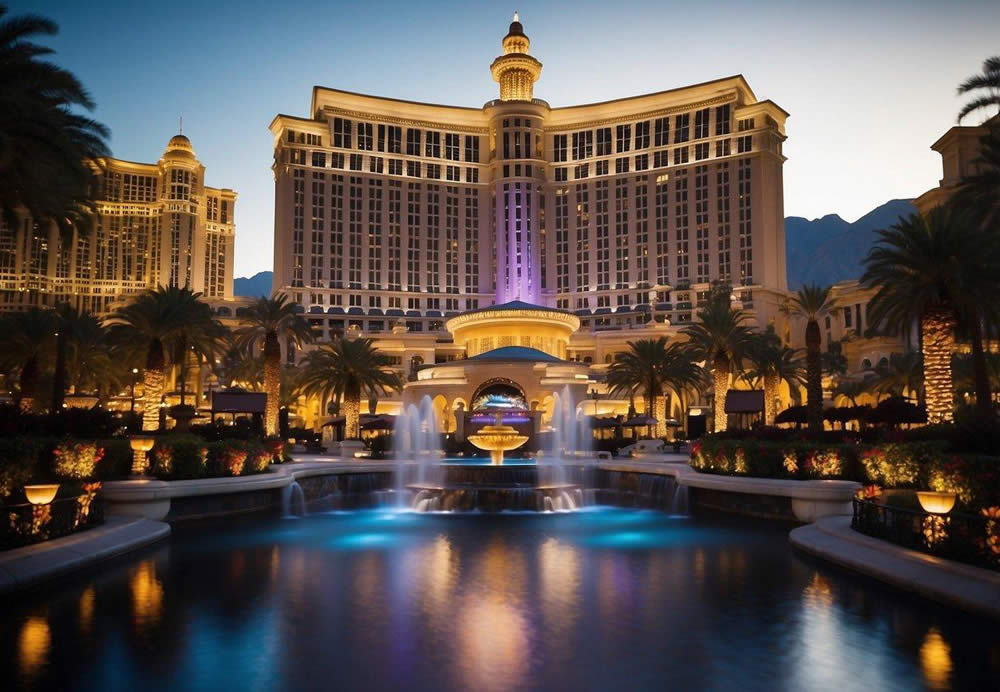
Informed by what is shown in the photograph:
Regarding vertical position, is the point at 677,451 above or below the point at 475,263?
below

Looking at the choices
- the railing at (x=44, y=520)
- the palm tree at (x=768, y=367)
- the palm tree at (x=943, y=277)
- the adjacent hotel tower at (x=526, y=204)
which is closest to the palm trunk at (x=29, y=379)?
the railing at (x=44, y=520)

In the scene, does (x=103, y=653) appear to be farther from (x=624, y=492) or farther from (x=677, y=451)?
(x=677, y=451)

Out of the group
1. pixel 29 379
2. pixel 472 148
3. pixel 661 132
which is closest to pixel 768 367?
pixel 29 379

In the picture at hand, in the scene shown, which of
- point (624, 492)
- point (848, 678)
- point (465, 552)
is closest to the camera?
point (848, 678)

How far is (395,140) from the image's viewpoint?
122562mm

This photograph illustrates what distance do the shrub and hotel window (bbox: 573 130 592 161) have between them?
109752 millimetres

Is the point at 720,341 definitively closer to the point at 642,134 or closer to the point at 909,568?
the point at 909,568

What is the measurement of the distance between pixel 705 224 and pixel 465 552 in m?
103

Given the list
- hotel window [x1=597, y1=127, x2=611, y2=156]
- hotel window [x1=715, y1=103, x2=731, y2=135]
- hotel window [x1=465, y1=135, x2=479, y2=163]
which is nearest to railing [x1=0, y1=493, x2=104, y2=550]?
hotel window [x1=715, y1=103, x2=731, y2=135]

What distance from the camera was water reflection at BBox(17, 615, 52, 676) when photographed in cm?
923

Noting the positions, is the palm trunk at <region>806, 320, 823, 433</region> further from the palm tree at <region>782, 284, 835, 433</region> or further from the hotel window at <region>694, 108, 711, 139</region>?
the hotel window at <region>694, 108, 711, 139</region>

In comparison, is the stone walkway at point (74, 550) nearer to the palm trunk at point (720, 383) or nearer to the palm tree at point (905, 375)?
the palm trunk at point (720, 383)

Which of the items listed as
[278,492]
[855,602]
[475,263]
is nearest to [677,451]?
[278,492]

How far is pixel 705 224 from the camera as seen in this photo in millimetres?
113312
